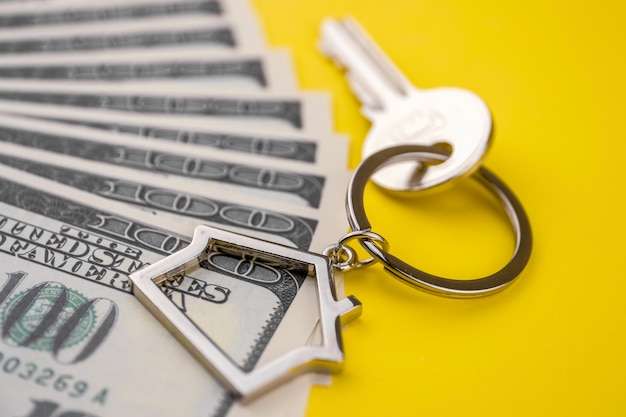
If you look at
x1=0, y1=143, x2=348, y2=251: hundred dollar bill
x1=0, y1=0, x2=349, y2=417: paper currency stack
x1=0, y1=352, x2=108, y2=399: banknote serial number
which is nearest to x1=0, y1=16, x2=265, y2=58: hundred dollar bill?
x1=0, y1=0, x2=349, y2=417: paper currency stack

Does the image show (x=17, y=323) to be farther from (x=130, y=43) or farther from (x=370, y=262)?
(x=130, y=43)

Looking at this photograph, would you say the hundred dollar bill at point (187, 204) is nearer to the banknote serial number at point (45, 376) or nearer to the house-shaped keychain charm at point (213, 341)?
the house-shaped keychain charm at point (213, 341)

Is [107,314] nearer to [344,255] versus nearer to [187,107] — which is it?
[344,255]

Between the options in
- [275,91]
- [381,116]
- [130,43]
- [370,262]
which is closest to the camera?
[370,262]

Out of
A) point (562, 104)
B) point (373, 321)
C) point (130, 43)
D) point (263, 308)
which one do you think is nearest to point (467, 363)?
point (373, 321)

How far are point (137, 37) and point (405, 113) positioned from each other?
67 cm

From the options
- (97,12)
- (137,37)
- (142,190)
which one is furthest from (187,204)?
(97,12)

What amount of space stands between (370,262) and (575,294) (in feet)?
1.00

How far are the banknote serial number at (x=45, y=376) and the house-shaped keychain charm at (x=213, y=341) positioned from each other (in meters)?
0.12

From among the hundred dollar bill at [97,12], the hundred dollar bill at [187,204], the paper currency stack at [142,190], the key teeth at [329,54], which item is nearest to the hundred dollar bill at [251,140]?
the paper currency stack at [142,190]

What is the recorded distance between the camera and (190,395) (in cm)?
73

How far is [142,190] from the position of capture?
39.3 inches

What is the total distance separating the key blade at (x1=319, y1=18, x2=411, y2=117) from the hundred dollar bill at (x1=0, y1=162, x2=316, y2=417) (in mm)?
450

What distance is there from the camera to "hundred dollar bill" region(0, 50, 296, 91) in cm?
125
